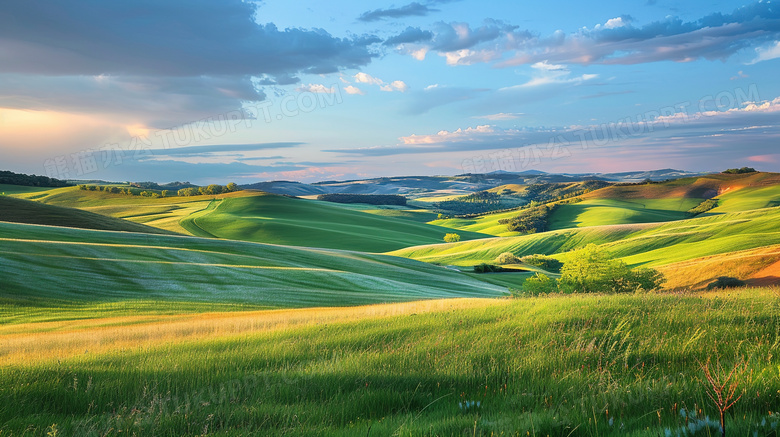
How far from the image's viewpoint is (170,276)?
106 feet

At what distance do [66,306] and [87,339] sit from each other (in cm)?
1393

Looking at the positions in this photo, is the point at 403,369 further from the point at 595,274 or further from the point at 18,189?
the point at 18,189

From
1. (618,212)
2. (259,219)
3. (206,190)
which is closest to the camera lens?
(259,219)

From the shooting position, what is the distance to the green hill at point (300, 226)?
93312 millimetres

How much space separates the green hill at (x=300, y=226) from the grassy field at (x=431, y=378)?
266 feet

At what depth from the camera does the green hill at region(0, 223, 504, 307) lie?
88.2 ft

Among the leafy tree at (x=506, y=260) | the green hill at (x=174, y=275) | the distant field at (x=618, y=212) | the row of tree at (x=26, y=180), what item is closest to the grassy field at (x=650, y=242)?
the leafy tree at (x=506, y=260)

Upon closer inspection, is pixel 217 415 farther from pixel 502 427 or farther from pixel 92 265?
pixel 92 265

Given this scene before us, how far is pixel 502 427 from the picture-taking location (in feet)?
14.7

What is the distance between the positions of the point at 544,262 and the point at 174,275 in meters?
70.9

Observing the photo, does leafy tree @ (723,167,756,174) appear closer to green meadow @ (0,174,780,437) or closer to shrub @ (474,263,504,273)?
shrub @ (474,263,504,273)

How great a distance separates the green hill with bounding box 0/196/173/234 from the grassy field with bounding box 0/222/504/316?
49.9 feet

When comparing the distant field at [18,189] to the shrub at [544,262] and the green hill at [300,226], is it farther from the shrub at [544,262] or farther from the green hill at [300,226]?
the shrub at [544,262]

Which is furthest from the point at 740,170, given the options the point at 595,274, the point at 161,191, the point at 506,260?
the point at 161,191
